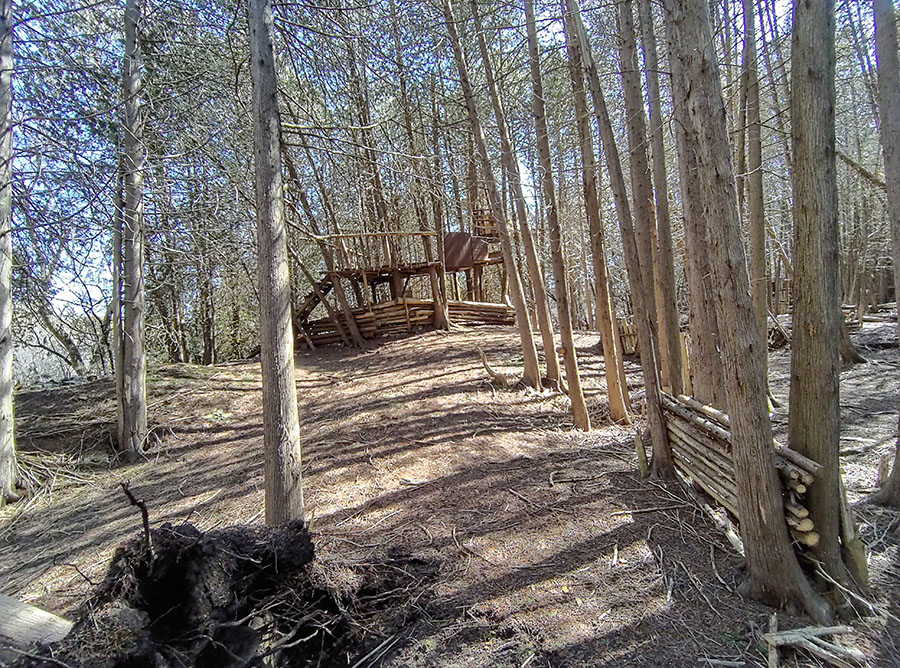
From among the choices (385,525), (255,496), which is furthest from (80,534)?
(385,525)

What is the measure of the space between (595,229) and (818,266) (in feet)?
11.6

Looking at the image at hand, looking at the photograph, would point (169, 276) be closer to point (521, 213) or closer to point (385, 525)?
point (521, 213)

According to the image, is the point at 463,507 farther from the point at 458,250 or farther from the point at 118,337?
the point at 458,250

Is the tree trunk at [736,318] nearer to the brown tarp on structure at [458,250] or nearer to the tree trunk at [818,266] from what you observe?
the tree trunk at [818,266]

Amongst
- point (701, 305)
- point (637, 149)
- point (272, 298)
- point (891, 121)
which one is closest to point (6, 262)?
point (272, 298)

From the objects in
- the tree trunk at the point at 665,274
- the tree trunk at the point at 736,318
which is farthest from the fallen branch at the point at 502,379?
the tree trunk at the point at 736,318

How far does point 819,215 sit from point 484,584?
312cm

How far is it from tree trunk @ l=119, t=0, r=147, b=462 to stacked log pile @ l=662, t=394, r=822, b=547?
24.0 ft

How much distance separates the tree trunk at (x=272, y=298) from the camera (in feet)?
11.8

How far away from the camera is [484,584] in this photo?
321cm

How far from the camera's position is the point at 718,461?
3.65 metres

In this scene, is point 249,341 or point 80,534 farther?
point 249,341

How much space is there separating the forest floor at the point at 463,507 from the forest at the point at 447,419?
0.03 metres

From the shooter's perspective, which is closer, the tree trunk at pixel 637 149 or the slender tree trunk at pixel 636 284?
the slender tree trunk at pixel 636 284
